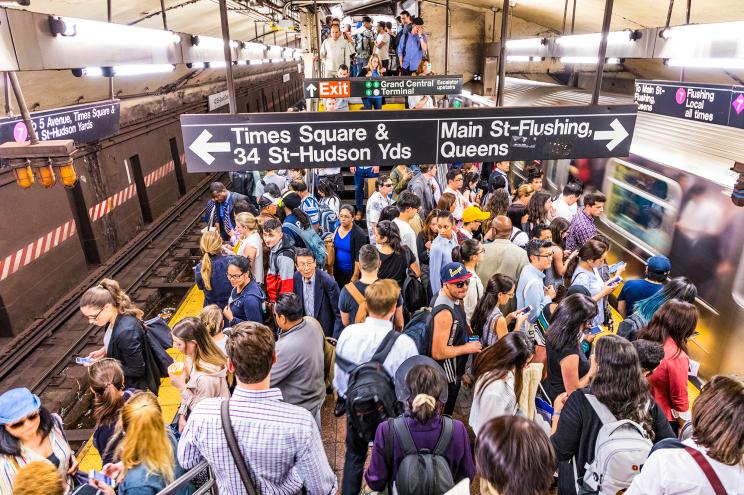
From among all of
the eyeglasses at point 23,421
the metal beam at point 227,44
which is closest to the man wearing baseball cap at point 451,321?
the metal beam at point 227,44

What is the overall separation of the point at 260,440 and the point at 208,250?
2.80 meters

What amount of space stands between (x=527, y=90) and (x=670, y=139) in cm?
661

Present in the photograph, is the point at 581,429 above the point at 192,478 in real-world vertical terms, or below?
above

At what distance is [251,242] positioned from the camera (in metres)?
5.16

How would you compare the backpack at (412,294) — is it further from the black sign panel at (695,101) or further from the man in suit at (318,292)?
the black sign panel at (695,101)

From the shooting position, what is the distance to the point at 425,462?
2320 millimetres

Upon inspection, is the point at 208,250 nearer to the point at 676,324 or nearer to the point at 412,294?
the point at 412,294

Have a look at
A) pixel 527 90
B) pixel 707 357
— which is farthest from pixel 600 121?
pixel 527 90

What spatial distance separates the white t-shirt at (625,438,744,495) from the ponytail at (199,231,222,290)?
382 centimetres

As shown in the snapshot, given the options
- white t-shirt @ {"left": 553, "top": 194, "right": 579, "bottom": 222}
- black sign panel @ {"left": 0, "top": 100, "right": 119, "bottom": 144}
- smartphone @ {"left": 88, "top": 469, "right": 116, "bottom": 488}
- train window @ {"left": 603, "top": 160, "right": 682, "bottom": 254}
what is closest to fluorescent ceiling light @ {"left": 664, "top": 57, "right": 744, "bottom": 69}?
train window @ {"left": 603, "top": 160, "right": 682, "bottom": 254}

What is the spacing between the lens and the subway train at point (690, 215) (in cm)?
491

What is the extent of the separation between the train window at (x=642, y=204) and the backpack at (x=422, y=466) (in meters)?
4.86

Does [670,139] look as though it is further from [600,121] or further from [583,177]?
[600,121]

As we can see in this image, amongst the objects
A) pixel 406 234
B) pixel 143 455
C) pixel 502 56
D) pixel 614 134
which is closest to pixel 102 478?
pixel 143 455
